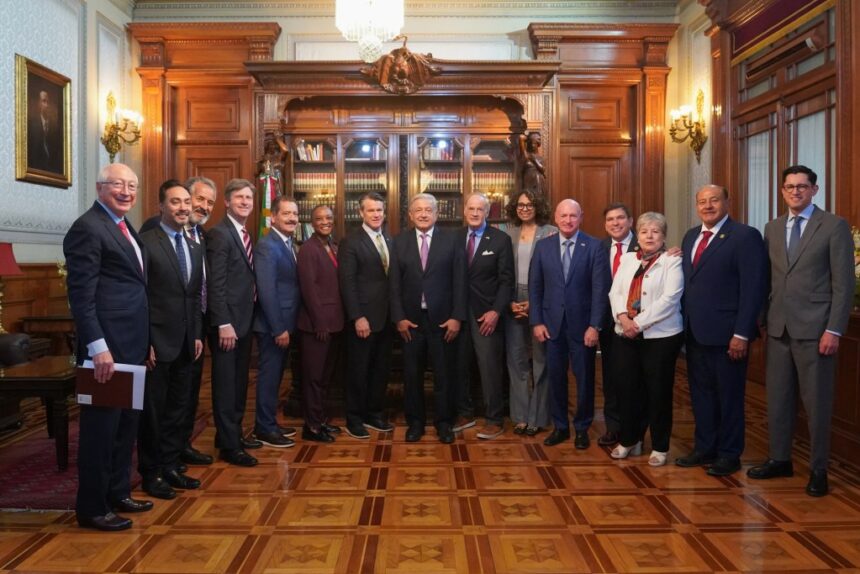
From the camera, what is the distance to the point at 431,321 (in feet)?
13.3

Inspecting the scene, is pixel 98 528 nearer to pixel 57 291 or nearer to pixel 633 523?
pixel 633 523

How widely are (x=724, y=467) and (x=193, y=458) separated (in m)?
2.83

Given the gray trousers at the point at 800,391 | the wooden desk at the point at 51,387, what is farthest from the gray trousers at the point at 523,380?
the wooden desk at the point at 51,387

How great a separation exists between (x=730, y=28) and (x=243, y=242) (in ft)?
15.4

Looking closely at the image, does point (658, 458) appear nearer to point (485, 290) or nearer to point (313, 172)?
point (485, 290)

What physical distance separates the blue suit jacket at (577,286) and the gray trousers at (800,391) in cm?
93

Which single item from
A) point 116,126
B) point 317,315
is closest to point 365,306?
point 317,315

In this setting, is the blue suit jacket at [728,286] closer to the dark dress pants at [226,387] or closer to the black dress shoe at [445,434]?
the black dress shoe at [445,434]

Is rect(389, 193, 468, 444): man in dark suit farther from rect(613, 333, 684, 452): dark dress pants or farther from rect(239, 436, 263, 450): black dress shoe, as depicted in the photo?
rect(613, 333, 684, 452): dark dress pants

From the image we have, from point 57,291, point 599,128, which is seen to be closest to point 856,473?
point 599,128

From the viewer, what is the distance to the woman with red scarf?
345 centimetres

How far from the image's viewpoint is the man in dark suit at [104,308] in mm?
2572

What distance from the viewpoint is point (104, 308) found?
266 centimetres

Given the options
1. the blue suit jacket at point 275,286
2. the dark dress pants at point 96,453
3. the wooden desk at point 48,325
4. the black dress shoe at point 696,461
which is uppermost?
the blue suit jacket at point 275,286
